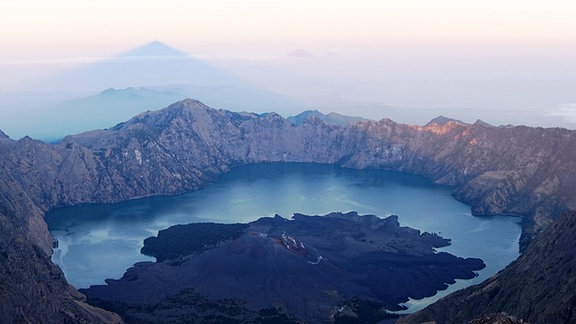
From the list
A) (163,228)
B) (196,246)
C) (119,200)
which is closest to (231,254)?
(196,246)

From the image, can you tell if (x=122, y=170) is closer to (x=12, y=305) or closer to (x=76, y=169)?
(x=76, y=169)

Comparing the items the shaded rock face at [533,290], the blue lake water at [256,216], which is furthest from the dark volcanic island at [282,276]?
the shaded rock face at [533,290]

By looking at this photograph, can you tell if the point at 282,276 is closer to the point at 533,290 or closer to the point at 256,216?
the point at 533,290

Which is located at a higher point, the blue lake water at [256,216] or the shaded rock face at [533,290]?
the shaded rock face at [533,290]

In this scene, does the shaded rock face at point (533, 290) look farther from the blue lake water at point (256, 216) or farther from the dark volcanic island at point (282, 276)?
the blue lake water at point (256, 216)

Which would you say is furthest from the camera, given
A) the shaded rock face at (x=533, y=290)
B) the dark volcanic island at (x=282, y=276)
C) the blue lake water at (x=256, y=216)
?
the blue lake water at (x=256, y=216)
